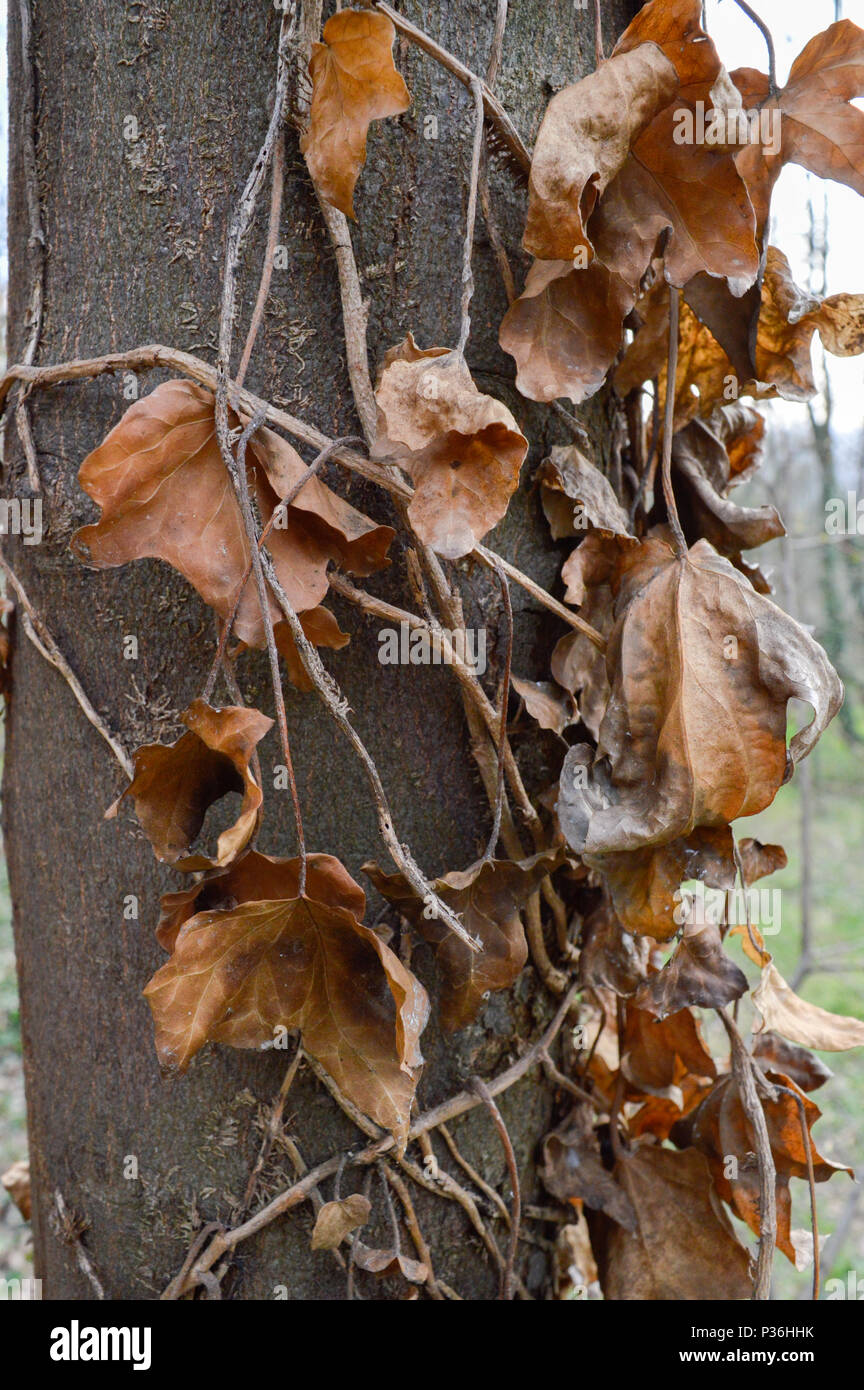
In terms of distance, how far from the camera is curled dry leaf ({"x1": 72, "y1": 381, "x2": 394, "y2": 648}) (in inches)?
27.5

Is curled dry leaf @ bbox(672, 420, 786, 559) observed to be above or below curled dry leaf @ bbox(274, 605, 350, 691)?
above

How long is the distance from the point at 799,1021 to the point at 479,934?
Answer: 1.34 feet

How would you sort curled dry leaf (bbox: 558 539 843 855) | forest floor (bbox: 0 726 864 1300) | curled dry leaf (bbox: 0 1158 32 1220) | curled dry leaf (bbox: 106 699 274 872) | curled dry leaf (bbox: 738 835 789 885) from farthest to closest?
forest floor (bbox: 0 726 864 1300) < curled dry leaf (bbox: 0 1158 32 1220) < curled dry leaf (bbox: 738 835 789 885) < curled dry leaf (bbox: 558 539 843 855) < curled dry leaf (bbox: 106 699 274 872)

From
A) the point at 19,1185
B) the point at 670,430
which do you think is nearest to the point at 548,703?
the point at 670,430

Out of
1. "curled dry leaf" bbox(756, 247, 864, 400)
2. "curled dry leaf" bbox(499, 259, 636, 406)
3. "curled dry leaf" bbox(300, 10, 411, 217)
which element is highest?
"curled dry leaf" bbox(300, 10, 411, 217)

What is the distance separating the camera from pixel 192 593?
79cm

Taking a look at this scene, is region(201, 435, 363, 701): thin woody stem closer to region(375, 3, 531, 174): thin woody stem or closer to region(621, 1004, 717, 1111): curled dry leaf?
region(375, 3, 531, 174): thin woody stem

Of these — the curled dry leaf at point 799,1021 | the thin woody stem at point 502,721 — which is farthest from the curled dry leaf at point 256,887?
the curled dry leaf at point 799,1021

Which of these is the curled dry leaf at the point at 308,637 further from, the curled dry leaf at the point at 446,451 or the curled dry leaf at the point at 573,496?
the curled dry leaf at the point at 573,496

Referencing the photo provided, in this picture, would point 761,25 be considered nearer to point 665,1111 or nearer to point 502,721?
point 502,721

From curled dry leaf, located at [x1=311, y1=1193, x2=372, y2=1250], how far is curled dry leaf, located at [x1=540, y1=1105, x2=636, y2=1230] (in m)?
0.24

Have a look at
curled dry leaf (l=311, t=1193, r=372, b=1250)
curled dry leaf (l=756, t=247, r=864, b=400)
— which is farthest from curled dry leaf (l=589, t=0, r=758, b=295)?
curled dry leaf (l=311, t=1193, r=372, b=1250)

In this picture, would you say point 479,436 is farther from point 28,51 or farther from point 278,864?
point 28,51
